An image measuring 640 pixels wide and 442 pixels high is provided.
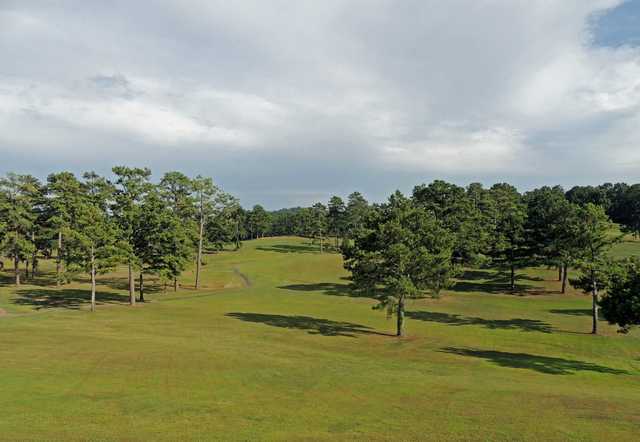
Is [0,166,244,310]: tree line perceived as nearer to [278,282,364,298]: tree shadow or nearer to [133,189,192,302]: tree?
[133,189,192,302]: tree

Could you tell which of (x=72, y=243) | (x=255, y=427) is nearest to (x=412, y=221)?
(x=255, y=427)

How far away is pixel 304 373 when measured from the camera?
25344mm

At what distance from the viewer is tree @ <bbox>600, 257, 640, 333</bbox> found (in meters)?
29.6

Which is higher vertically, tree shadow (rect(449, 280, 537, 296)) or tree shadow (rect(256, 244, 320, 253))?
tree shadow (rect(256, 244, 320, 253))

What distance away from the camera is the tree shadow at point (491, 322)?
45.8 meters

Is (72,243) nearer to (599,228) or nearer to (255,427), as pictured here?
(255,427)

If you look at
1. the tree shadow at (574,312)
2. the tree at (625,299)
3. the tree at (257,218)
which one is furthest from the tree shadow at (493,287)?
the tree at (257,218)

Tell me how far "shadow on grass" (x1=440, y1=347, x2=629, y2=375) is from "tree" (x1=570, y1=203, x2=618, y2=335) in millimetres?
13953

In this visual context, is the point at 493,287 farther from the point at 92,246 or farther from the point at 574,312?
the point at 92,246

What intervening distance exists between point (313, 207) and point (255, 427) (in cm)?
12436

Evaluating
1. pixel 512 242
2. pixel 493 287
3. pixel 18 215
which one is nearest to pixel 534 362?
pixel 493 287

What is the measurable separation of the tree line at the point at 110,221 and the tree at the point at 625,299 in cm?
4808

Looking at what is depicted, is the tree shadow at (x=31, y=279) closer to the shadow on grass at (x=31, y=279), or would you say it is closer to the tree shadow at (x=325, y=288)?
the shadow on grass at (x=31, y=279)

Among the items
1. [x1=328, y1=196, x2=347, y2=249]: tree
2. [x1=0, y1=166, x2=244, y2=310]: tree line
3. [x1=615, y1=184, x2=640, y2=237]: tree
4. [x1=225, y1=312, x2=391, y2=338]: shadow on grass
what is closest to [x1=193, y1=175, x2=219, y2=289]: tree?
[x1=0, y1=166, x2=244, y2=310]: tree line
